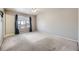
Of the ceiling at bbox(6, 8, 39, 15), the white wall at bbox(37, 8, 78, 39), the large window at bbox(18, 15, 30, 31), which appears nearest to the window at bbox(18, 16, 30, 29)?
the large window at bbox(18, 15, 30, 31)

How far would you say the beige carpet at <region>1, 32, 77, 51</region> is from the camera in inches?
53.5

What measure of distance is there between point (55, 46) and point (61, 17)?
1.78 feet

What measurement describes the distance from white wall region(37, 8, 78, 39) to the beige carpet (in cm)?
14

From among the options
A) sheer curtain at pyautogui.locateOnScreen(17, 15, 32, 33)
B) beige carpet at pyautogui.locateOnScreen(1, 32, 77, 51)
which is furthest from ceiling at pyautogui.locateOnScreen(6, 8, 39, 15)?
beige carpet at pyautogui.locateOnScreen(1, 32, 77, 51)

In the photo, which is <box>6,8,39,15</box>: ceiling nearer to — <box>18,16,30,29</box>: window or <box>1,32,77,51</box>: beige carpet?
<box>18,16,30,29</box>: window

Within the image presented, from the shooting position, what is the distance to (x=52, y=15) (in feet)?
4.79

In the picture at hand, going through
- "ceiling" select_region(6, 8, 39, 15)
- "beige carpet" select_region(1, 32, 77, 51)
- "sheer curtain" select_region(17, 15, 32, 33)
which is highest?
"ceiling" select_region(6, 8, 39, 15)

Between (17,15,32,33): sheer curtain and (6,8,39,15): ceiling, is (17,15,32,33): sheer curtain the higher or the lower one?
the lower one

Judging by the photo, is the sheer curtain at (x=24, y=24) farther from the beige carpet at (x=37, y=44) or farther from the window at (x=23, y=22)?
the beige carpet at (x=37, y=44)

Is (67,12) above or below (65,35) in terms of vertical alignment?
above

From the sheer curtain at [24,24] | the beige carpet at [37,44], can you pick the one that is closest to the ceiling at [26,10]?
the sheer curtain at [24,24]
